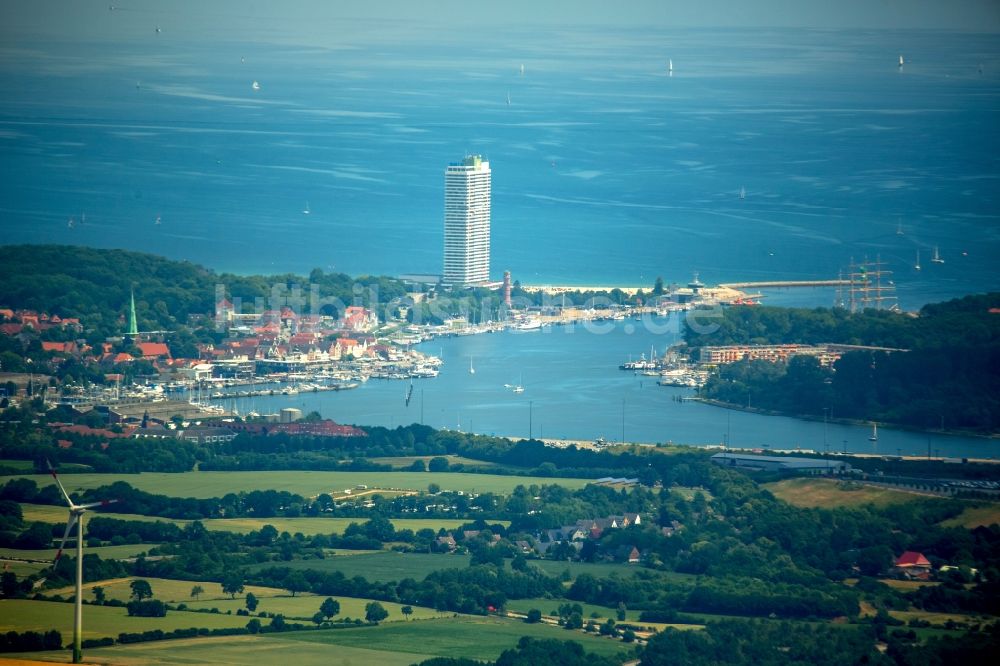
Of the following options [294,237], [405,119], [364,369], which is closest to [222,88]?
[405,119]

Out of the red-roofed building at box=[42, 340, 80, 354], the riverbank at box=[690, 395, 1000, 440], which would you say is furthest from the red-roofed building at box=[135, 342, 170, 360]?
the riverbank at box=[690, 395, 1000, 440]

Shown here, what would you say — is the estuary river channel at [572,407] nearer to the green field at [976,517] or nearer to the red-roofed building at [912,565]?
the green field at [976,517]

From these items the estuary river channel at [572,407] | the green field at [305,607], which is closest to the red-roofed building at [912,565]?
the green field at [305,607]

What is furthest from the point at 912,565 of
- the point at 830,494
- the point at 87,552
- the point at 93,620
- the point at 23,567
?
the point at 23,567

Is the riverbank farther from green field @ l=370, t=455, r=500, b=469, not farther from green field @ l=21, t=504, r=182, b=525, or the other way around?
green field @ l=21, t=504, r=182, b=525

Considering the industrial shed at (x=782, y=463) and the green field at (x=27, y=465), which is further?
the green field at (x=27, y=465)

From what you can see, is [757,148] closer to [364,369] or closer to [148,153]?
[148,153]
